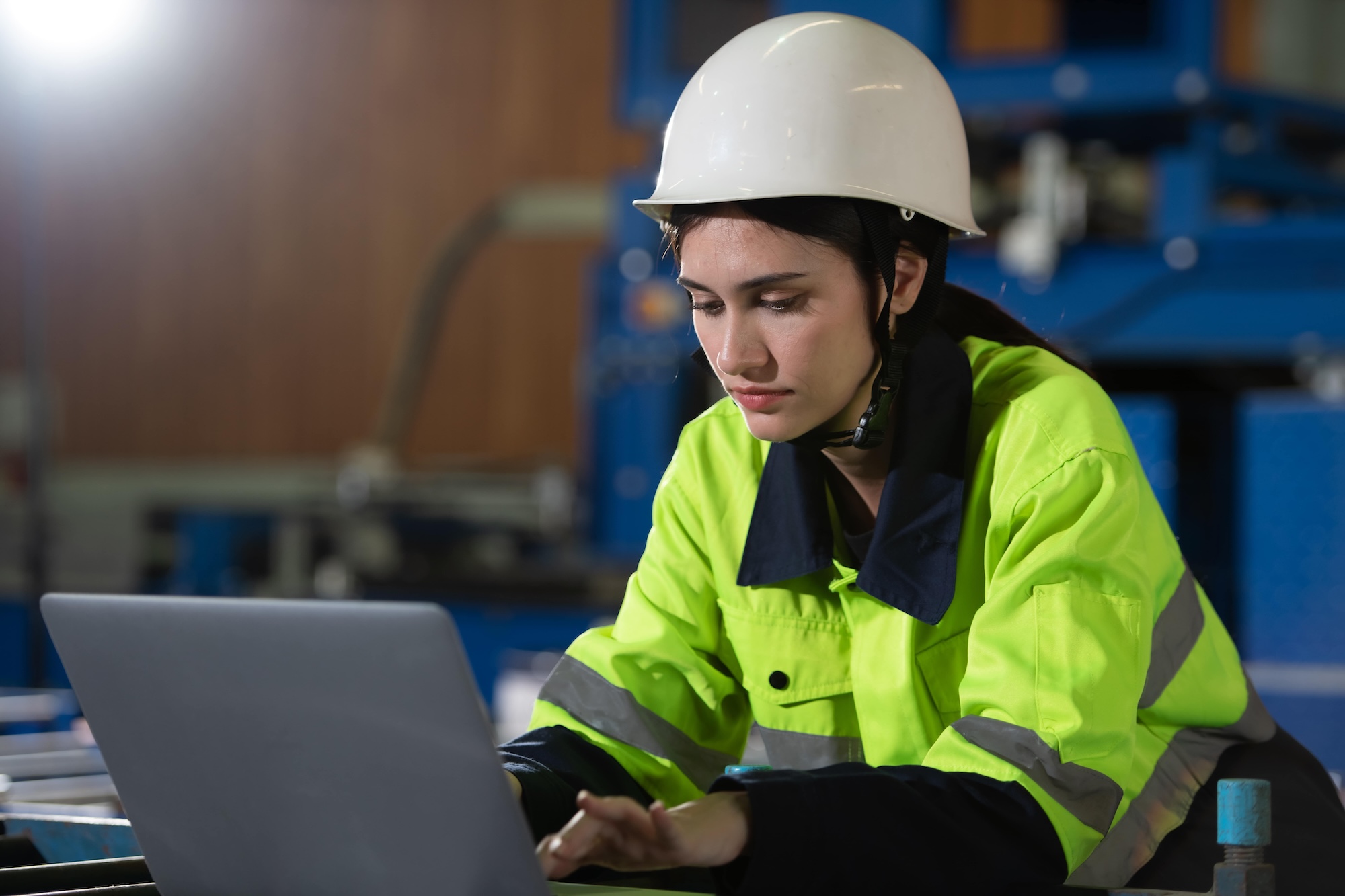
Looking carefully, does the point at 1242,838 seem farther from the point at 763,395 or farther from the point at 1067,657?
the point at 763,395

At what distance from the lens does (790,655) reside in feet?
4.93

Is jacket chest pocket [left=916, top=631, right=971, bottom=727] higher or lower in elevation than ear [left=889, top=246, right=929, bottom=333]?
lower

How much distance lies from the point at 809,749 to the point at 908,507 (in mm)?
310

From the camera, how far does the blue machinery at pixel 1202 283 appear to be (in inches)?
128

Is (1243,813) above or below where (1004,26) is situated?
below

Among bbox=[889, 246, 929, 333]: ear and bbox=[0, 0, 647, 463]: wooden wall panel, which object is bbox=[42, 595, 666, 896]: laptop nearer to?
bbox=[889, 246, 929, 333]: ear

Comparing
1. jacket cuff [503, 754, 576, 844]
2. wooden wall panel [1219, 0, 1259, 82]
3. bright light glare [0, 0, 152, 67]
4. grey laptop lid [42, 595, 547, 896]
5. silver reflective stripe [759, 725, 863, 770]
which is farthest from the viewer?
wooden wall panel [1219, 0, 1259, 82]

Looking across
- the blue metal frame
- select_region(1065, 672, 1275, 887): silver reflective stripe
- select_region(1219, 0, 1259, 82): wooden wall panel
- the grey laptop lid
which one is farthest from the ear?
select_region(1219, 0, 1259, 82): wooden wall panel

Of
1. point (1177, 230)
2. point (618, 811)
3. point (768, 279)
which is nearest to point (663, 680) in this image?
point (768, 279)

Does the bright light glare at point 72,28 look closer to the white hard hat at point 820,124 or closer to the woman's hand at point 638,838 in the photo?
the white hard hat at point 820,124

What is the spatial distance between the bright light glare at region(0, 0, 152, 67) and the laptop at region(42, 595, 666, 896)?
4058mm

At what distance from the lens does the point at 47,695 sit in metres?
3.02

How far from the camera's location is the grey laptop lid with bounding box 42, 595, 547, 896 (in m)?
0.91

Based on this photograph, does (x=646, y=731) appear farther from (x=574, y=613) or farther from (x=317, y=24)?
(x=317, y=24)
